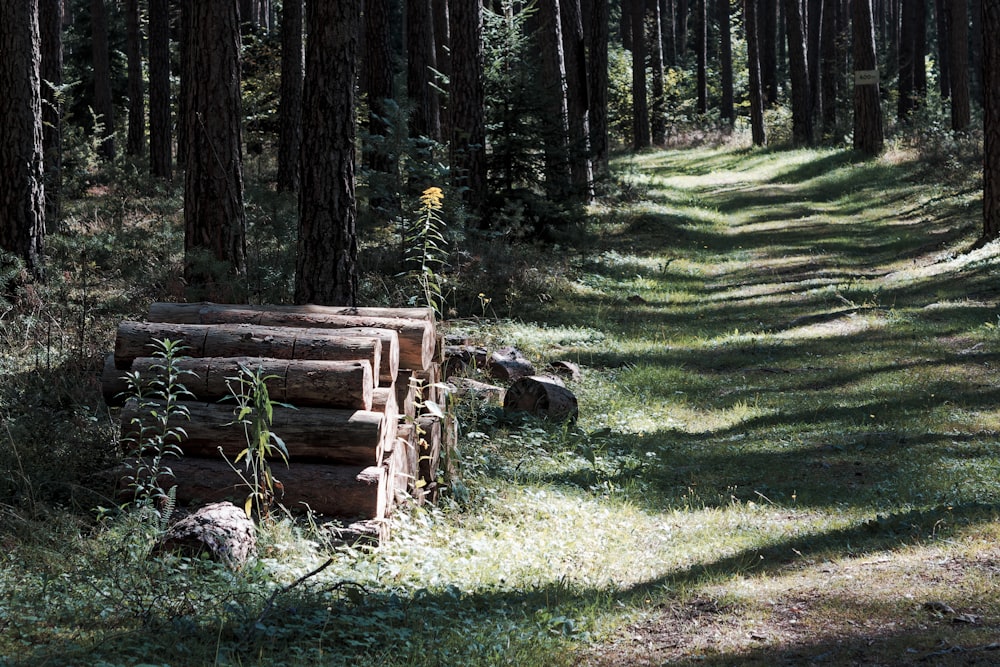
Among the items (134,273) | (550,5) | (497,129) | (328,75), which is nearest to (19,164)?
(134,273)

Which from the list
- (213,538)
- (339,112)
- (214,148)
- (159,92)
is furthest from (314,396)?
(159,92)

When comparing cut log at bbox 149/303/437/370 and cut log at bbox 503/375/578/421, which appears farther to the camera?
cut log at bbox 503/375/578/421

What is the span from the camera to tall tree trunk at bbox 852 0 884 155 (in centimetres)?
2389

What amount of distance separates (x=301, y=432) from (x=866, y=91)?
75.4 feet

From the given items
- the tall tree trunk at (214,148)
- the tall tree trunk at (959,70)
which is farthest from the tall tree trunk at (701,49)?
the tall tree trunk at (214,148)

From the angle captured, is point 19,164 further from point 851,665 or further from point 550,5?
point 550,5

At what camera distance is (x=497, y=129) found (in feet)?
51.4

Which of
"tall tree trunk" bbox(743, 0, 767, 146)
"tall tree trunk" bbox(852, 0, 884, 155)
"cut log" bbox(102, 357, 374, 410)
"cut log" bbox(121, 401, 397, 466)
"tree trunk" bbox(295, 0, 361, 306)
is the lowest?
"cut log" bbox(121, 401, 397, 466)

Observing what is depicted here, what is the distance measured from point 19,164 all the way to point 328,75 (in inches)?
153

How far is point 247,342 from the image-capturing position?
650cm

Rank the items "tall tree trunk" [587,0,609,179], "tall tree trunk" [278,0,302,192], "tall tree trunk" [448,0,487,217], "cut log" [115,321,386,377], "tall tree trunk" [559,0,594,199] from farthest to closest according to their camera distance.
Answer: "tall tree trunk" [587,0,609,179] < "tall tree trunk" [559,0,594,199] < "tall tree trunk" [278,0,302,192] < "tall tree trunk" [448,0,487,217] < "cut log" [115,321,386,377]

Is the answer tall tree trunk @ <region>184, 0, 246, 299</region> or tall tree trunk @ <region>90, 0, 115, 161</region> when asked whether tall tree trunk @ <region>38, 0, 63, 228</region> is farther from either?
tall tree trunk @ <region>90, 0, 115, 161</region>

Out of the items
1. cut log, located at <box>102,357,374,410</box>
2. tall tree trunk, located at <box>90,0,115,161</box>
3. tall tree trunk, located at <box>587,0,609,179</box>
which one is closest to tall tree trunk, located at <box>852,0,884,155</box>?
tall tree trunk, located at <box>587,0,609,179</box>

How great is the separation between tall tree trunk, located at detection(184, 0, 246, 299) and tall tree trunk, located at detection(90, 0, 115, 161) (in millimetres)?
13488
